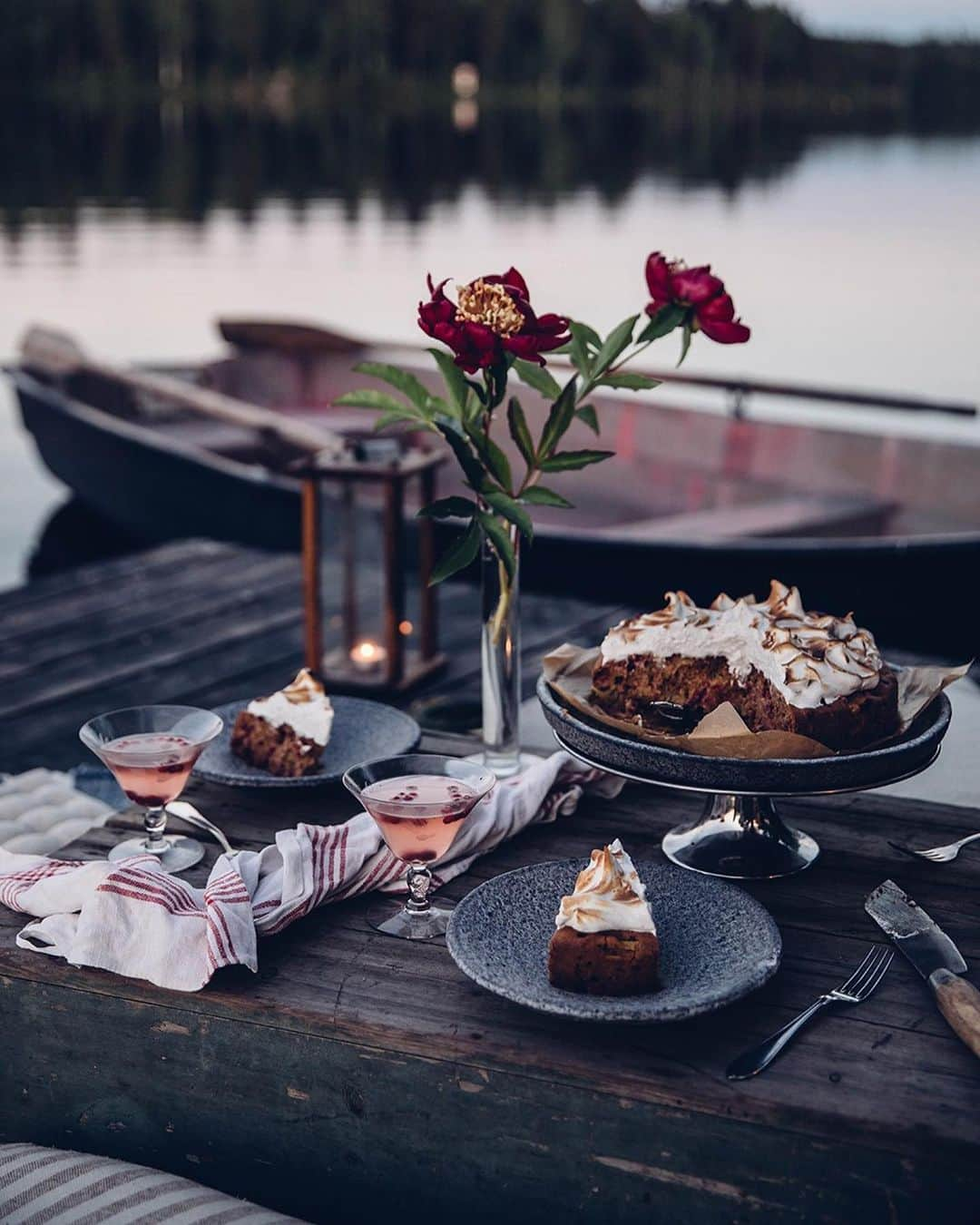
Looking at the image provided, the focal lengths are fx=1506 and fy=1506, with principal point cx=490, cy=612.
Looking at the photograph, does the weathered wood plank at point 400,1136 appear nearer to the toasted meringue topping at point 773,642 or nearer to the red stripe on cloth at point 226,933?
the red stripe on cloth at point 226,933

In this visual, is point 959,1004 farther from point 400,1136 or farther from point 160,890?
point 160,890

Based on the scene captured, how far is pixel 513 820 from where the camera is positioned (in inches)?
83.5

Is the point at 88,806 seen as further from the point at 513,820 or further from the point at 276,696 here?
the point at 513,820

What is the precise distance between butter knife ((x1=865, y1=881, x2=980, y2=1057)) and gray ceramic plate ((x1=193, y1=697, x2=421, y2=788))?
2.63 feet

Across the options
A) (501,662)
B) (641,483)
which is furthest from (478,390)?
(641,483)

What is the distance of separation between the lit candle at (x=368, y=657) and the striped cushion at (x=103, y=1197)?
1904 mm

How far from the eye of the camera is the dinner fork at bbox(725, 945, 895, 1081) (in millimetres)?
1548

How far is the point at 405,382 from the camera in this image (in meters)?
2.30

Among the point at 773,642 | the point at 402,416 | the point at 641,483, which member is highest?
the point at 402,416

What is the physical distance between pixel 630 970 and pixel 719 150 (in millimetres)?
54139

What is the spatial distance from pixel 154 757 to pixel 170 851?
145 mm

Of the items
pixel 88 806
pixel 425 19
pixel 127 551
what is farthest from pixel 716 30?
pixel 88 806

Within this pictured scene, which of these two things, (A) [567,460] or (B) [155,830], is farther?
(A) [567,460]

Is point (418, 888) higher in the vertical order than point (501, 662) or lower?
lower
